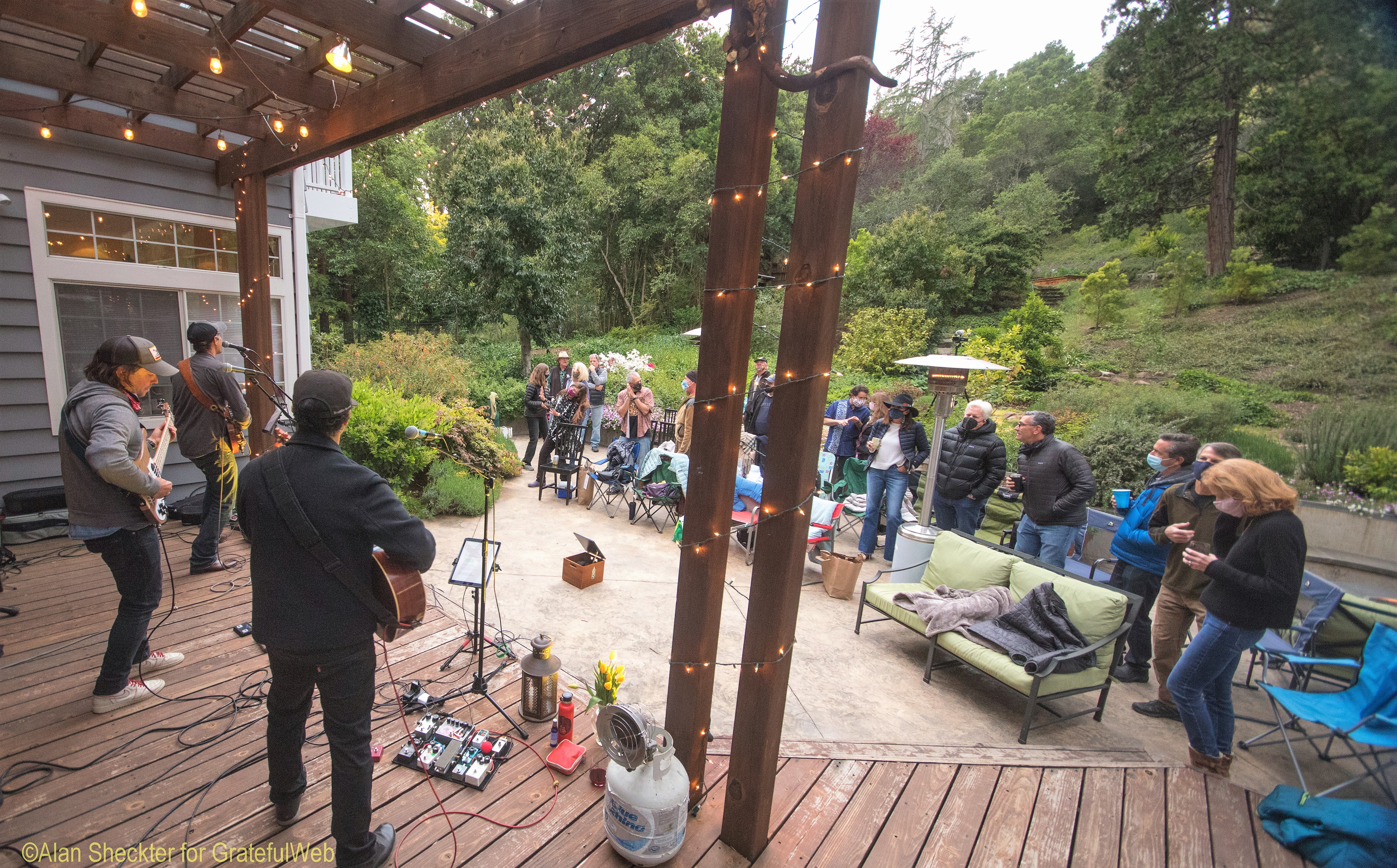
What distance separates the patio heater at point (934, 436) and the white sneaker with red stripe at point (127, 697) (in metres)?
4.90

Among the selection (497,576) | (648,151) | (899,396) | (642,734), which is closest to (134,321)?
(497,576)

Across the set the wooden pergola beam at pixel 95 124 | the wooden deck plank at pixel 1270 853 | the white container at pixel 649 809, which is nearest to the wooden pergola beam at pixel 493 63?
the wooden pergola beam at pixel 95 124

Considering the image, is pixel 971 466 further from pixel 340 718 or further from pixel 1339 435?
pixel 340 718

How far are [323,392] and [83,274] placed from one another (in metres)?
5.27

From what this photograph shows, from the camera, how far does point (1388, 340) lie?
1030 millimetres

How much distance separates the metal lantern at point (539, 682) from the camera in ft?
9.41

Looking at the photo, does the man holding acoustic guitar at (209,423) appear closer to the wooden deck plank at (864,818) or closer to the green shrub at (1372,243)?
the wooden deck plank at (864,818)

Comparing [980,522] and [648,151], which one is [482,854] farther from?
[648,151]

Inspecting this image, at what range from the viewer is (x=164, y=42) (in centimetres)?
337

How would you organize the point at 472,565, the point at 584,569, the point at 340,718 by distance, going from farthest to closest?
1. the point at 584,569
2. the point at 472,565
3. the point at 340,718

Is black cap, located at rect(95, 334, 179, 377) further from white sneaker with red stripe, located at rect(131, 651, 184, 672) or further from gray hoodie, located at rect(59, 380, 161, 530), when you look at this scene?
white sneaker with red stripe, located at rect(131, 651, 184, 672)

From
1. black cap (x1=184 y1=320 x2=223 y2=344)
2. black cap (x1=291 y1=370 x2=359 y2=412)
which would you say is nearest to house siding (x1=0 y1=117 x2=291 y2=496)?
black cap (x1=184 y1=320 x2=223 y2=344)

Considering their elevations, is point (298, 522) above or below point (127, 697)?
above

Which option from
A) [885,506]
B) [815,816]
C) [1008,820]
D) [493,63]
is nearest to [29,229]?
[493,63]
